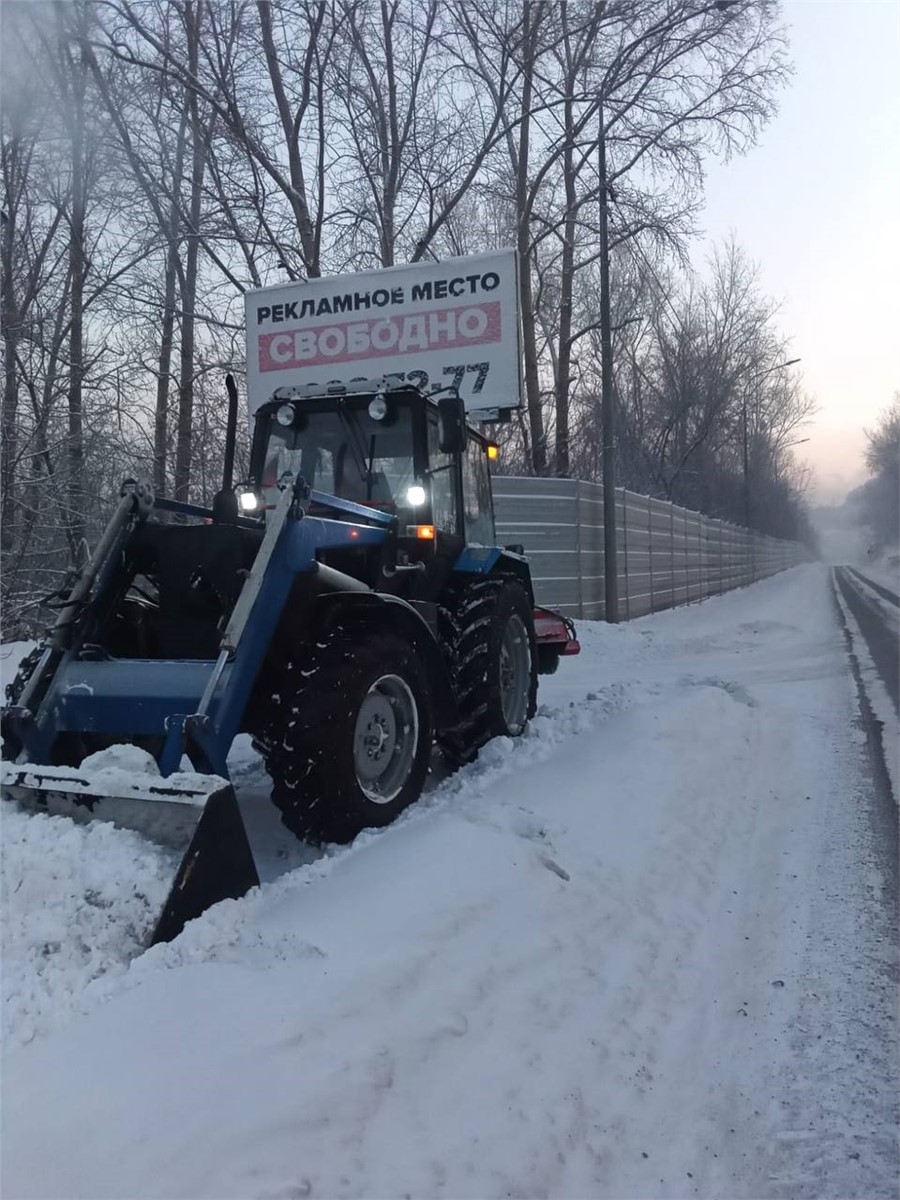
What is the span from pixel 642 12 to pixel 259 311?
10498 mm

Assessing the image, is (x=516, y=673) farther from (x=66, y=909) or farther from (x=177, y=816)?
(x=66, y=909)

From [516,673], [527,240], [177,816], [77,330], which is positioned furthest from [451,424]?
[527,240]

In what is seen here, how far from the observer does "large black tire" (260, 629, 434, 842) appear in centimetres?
402

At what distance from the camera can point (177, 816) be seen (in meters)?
3.30

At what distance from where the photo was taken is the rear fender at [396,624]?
4.39m

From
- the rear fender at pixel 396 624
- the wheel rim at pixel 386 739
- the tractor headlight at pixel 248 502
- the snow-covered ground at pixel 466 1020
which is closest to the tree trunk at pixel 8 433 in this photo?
the tractor headlight at pixel 248 502

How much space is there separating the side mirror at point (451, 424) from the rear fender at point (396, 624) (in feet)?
Result: 4.57

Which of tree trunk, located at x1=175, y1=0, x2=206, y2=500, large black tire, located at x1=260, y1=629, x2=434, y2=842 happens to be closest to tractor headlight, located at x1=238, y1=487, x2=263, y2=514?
large black tire, located at x1=260, y1=629, x2=434, y2=842

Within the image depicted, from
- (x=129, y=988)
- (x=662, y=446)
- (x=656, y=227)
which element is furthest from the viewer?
(x=662, y=446)

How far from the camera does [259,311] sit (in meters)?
13.7

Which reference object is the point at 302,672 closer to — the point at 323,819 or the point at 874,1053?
the point at 323,819

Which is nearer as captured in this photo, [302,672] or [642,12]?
[302,672]

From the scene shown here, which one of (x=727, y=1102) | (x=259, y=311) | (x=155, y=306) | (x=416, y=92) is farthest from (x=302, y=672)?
(x=416, y=92)

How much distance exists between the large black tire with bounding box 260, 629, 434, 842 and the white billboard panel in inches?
329
